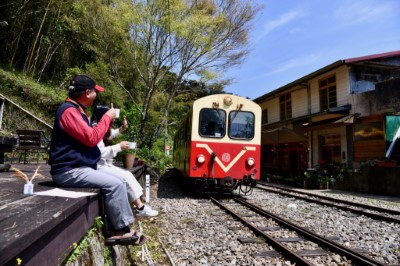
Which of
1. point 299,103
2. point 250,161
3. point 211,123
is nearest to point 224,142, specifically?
point 211,123

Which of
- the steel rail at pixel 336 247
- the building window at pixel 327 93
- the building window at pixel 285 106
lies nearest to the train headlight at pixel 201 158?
the steel rail at pixel 336 247

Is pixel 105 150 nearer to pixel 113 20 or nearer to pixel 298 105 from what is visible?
pixel 113 20

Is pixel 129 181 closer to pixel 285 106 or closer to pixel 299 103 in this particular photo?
pixel 299 103

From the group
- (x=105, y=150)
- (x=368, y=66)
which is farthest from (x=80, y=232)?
(x=368, y=66)

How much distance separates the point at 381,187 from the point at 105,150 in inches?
442

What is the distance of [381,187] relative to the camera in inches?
465

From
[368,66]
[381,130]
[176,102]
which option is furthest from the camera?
[176,102]

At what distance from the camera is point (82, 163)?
2891 mm

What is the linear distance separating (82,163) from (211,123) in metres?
7.03

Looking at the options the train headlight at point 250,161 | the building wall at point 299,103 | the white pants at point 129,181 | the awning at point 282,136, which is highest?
the building wall at point 299,103

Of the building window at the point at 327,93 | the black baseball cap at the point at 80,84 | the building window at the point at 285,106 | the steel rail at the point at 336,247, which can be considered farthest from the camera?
the building window at the point at 285,106

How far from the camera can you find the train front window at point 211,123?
382 inches

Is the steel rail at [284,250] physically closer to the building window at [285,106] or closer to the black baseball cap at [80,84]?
the black baseball cap at [80,84]

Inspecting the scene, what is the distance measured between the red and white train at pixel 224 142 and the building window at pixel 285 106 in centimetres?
1071
